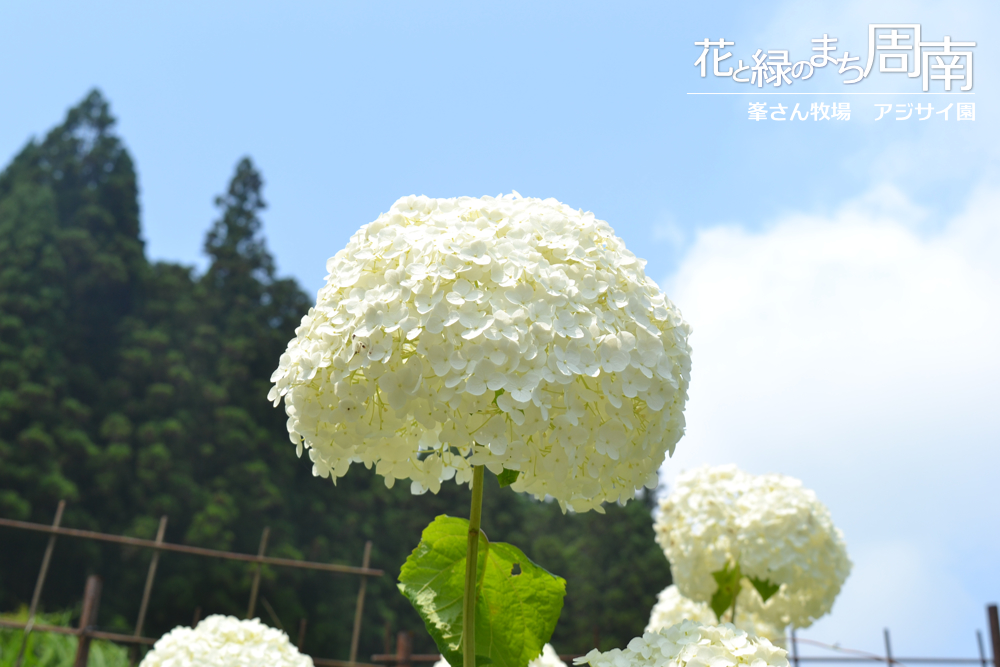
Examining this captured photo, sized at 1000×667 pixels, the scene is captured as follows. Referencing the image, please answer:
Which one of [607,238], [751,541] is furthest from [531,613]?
[751,541]

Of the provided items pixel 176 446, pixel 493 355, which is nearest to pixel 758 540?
pixel 493 355

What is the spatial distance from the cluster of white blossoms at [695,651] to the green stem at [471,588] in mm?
264

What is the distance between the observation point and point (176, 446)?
1888 centimetres

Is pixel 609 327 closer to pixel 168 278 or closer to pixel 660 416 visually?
pixel 660 416

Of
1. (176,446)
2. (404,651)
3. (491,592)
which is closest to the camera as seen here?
(491,592)

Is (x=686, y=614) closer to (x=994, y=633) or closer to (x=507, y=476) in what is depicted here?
(x=994, y=633)

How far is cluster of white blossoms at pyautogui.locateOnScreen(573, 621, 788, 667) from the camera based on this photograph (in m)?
1.82

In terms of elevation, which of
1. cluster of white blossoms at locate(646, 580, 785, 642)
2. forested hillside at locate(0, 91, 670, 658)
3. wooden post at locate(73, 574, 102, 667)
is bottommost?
wooden post at locate(73, 574, 102, 667)

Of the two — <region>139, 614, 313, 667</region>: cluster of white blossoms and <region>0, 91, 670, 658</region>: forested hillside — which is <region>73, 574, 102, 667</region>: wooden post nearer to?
<region>139, 614, 313, 667</region>: cluster of white blossoms

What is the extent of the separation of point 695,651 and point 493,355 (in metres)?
0.83

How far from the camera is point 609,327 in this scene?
74.8 inches

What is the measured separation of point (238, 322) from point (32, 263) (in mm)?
5016

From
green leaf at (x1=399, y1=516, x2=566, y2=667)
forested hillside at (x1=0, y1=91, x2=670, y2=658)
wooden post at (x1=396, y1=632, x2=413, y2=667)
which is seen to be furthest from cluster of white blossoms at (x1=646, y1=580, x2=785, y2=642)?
forested hillside at (x1=0, y1=91, x2=670, y2=658)

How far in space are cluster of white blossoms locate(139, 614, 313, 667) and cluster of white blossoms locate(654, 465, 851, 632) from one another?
2.03 m
